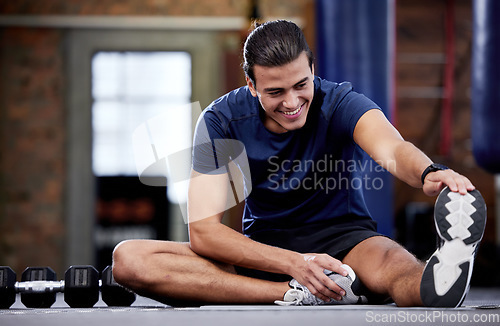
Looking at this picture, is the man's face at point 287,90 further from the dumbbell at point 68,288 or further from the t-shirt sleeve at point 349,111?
the dumbbell at point 68,288

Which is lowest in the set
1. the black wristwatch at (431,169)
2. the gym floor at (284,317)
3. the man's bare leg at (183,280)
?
the man's bare leg at (183,280)

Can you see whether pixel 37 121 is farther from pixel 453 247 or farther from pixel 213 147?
pixel 453 247

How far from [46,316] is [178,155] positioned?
13.3 ft

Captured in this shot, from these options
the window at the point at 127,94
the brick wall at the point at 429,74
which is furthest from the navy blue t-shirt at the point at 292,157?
the brick wall at the point at 429,74

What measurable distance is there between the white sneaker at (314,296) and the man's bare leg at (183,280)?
0.12 ft

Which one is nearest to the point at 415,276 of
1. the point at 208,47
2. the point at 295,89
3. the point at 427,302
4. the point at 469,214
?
the point at 427,302

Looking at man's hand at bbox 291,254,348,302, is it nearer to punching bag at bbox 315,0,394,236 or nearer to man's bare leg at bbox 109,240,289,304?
man's bare leg at bbox 109,240,289,304

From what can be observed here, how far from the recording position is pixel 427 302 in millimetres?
1587

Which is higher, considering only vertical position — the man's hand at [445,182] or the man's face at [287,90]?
the man's face at [287,90]

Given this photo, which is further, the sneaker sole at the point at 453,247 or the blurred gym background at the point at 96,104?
the blurred gym background at the point at 96,104

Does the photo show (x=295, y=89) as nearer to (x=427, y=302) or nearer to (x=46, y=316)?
(x=427, y=302)

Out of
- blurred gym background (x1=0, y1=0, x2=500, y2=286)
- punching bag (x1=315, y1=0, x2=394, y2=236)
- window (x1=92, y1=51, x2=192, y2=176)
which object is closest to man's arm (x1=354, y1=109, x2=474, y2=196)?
punching bag (x1=315, y1=0, x2=394, y2=236)

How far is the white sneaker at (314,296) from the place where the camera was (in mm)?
1792

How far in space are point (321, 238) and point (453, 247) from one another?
0.54 meters
